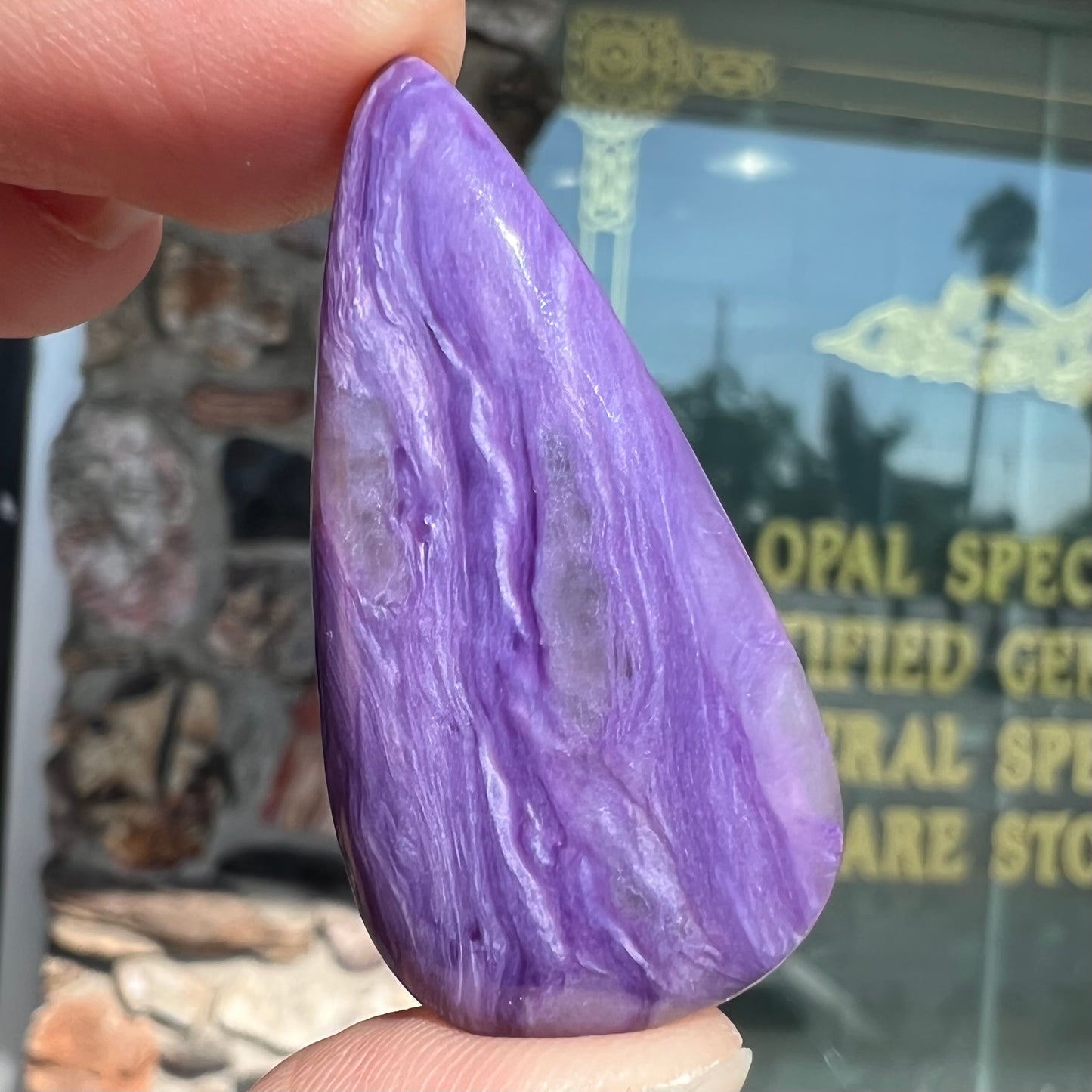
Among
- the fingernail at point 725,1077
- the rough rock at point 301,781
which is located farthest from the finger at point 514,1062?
the rough rock at point 301,781

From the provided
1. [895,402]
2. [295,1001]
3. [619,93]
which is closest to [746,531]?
[895,402]

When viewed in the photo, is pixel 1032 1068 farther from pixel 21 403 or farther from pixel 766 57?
pixel 21 403

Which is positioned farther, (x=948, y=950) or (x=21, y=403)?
(x=948, y=950)

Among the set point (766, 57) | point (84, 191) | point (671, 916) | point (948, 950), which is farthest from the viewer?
point (948, 950)

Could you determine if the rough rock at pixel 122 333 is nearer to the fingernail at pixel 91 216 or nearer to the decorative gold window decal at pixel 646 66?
the fingernail at pixel 91 216

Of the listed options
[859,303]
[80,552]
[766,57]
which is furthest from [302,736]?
[766,57]

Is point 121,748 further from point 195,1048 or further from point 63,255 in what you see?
point 63,255
